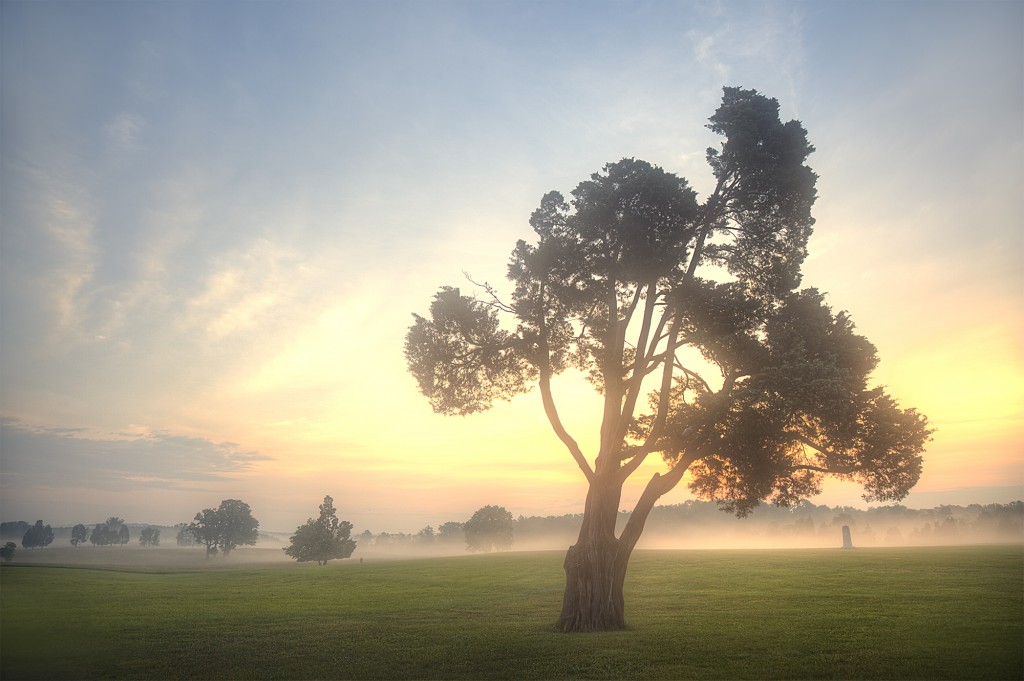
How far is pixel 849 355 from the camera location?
72.8 feet

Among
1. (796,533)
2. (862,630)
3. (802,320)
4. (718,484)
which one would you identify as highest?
(802,320)

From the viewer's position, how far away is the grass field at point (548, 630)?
49.8 feet

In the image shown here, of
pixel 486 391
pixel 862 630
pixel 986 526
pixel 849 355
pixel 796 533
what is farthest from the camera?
pixel 796 533

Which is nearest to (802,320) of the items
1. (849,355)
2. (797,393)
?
(849,355)

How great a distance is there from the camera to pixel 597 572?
22234 millimetres

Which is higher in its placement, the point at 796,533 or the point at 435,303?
the point at 435,303

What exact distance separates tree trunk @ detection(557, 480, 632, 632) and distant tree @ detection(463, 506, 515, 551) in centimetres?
12045

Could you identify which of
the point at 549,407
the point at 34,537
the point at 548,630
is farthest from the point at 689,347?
the point at 34,537

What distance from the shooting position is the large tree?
20953 millimetres

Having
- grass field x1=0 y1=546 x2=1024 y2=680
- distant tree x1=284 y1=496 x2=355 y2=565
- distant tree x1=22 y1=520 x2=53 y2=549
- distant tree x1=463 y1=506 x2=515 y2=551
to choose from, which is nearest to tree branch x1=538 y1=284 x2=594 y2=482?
grass field x1=0 y1=546 x2=1024 y2=680

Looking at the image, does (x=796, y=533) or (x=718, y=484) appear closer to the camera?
(x=718, y=484)

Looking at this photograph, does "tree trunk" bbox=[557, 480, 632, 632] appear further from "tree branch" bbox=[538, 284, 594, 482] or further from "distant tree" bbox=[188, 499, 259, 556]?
"distant tree" bbox=[188, 499, 259, 556]

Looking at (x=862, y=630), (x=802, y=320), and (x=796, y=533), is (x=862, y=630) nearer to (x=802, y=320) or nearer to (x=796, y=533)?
(x=802, y=320)

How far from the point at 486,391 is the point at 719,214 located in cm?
1405
